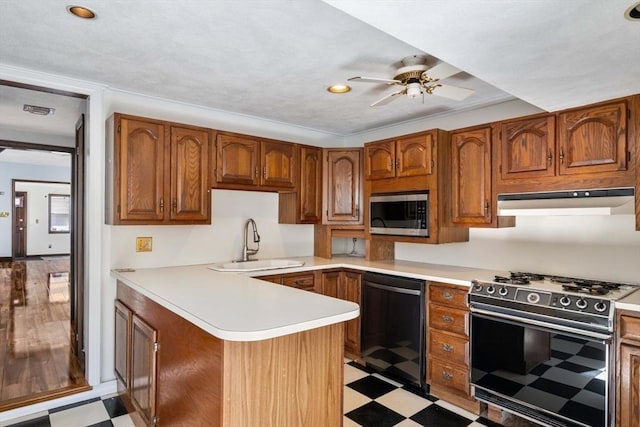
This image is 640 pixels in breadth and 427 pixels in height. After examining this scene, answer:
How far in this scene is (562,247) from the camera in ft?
8.84

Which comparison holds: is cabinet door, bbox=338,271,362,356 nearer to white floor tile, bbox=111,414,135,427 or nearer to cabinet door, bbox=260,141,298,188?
cabinet door, bbox=260,141,298,188

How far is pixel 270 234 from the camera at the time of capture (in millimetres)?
3811

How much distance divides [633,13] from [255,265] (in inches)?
116

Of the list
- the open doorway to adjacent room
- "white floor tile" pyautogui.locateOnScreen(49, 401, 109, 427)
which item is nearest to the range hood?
"white floor tile" pyautogui.locateOnScreen(49, 401, 109, 427)

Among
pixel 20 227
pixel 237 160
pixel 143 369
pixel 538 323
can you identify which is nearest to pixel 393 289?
pixel 538 323

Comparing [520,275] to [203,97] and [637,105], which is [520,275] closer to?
[637,105]

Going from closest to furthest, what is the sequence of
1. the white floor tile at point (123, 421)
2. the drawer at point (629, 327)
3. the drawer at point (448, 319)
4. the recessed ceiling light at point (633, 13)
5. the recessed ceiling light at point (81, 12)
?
the recessed ceiling light at point (633, 13) → the recessed ceiling light at point (81, 12) → the drawer at point (629, 327) → the white floor tile at point (123, 421) → the drawer at point (448, 319)

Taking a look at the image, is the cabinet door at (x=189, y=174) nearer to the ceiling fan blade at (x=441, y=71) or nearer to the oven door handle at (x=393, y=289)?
the oven door handle at (x=393, y=289)

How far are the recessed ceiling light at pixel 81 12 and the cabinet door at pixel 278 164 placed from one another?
1683mm

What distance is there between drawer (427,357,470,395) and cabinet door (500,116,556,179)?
4.62ft

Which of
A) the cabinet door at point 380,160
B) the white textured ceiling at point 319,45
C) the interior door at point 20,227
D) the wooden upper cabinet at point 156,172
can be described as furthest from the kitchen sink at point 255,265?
the interior door at point 20,227

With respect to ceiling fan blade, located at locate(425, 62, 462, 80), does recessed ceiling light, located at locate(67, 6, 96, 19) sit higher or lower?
Answer: higher

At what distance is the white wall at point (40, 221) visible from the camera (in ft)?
34.9

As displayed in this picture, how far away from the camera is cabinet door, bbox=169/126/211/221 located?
2873 mm
